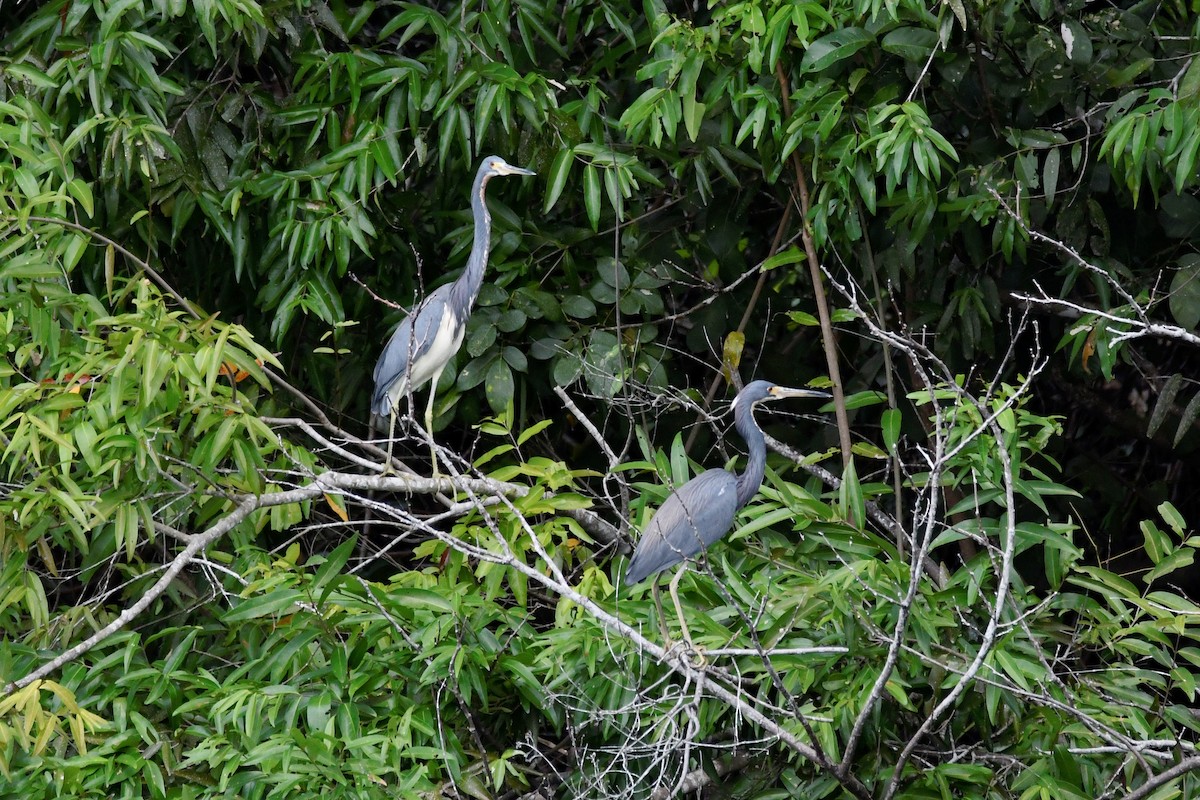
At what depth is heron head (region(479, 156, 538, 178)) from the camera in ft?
14.0

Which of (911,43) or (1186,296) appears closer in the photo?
(911,43)

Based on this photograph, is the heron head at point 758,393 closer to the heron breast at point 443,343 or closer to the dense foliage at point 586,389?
the dense foliage at point 586,389

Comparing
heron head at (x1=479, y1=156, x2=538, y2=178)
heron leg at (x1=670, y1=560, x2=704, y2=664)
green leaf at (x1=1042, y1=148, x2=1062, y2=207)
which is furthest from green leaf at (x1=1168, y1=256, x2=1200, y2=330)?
heron head at (x1=479, y1=156, x2=538, y2=178)

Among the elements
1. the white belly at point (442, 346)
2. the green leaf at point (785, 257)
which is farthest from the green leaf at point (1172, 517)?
the white belly at point (442, 346)

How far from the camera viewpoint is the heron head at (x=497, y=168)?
167 inches

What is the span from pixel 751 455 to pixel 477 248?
1.10m

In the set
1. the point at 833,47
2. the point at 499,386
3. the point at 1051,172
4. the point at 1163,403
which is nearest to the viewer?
the point at 833,47

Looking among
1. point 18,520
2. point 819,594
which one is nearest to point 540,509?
point 819,594

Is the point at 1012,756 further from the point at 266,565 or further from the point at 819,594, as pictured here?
the point at 266,565

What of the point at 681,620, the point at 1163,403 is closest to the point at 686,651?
the point at 681,620

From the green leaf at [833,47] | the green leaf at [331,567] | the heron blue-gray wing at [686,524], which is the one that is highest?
the green leaf at [833,47]

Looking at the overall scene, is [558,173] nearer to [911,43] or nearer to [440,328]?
[440,328]

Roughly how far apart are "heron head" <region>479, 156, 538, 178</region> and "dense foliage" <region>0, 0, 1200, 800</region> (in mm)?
91

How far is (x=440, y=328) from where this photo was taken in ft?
14.7
